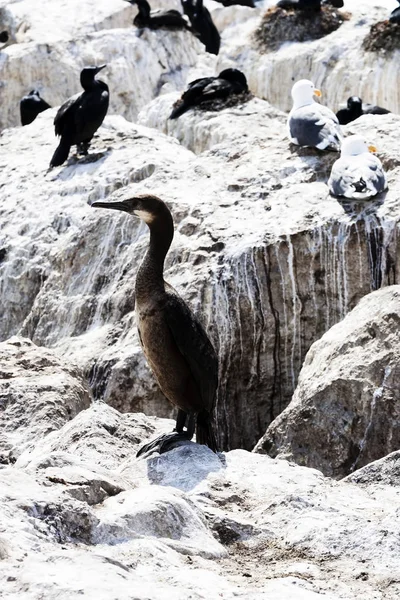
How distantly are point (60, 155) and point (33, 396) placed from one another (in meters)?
A: 5.53

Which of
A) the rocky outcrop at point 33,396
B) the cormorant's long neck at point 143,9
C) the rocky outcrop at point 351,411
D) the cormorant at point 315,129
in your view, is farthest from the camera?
the cormorant's long neck at point 143,9

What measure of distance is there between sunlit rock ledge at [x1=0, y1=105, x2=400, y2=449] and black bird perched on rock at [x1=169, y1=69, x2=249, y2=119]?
5.99 feet

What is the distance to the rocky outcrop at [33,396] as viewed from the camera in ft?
26.7

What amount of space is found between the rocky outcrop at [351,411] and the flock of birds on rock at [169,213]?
2.24 ft

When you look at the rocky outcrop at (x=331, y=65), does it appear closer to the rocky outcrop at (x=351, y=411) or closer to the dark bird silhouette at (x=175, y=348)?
the rocky outcrop at (x=351, y=411)

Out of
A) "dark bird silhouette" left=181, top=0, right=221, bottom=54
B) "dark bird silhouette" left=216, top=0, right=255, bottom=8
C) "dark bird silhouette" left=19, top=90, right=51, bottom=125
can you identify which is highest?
"dark bird silhouette" left=19, top=90, right=51, bottom=125

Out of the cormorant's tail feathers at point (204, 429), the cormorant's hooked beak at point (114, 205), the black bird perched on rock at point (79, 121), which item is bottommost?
the black bird perched on rock at point (79, 121)

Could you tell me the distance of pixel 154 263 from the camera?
23.2ft

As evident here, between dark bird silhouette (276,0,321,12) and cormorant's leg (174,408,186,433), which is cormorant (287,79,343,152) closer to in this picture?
cormorant's leg (174,408,186,433)

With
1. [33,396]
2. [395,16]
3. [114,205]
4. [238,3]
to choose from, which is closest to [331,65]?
[395,16]

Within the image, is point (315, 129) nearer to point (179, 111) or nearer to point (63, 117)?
point (63, 117)

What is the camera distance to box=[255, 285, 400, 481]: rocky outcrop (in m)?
7.75

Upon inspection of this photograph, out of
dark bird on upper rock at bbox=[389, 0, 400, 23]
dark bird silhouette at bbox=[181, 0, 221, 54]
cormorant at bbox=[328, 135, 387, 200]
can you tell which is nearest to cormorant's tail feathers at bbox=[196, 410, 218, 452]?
cormorant at bbox=[328, 135, 387, 200]

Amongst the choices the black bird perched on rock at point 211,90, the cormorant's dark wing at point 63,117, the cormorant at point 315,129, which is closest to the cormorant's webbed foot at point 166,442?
the cormorant at point 315,129
